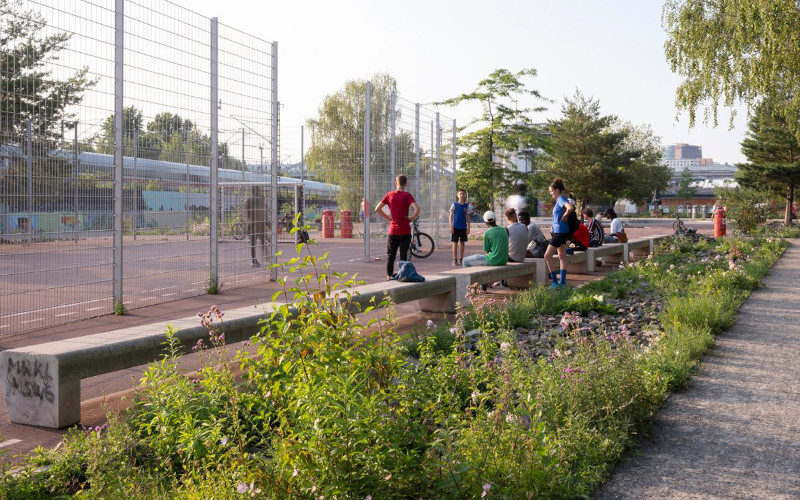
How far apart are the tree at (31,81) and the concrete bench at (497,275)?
16.4 ft

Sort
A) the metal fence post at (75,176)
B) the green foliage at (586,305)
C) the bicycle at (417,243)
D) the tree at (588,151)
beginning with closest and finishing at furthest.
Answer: the metal fence post at (75,176)
the green foliage at (586,305)
the bicycle at (417,243)
the tree at (588,151)

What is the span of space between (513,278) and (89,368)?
374 inches

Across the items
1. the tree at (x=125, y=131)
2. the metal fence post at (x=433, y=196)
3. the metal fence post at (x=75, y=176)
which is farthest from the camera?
the metal fence post at (x=433, y=196)

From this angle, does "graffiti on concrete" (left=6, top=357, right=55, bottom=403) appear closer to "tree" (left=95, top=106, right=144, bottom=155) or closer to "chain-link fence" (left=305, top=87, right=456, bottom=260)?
"tree" (left=95, top=106, right=144, bottom=155)

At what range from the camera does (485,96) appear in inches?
1142

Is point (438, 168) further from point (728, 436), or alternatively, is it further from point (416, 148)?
point (728, 436)

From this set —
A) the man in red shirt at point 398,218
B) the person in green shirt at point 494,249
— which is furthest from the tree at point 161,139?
the person in green shirt at point 494,249

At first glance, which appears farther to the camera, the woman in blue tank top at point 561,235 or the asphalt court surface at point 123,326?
the woman in blue tank top at point 561,235

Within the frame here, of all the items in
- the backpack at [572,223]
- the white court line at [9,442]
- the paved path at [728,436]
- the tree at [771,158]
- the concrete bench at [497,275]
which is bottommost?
the white court line at [9,442]

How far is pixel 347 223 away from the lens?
79.6ft

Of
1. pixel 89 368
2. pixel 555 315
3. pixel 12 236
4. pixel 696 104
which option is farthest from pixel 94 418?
pixel 696 104

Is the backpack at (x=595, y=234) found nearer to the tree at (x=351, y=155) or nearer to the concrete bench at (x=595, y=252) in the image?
the concrete bench at (x=595, y=252)

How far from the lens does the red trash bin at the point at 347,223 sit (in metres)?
22.8

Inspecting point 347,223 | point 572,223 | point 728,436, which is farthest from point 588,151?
point 728,436
